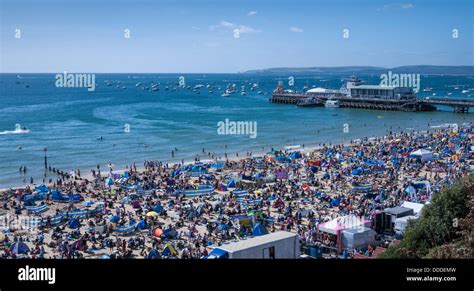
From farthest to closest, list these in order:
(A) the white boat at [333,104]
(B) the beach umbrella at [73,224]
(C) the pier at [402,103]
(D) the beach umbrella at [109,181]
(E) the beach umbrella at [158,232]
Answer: (A) the white boat at [333,104]
(C) the pier at [402,103]
(D) the beach umbrella at [109,181]
(B) the beach umbrella at [73,224]
(E) the beach umbrella at [158,232]

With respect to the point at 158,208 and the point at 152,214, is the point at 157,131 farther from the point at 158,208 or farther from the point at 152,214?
the point at 152,214

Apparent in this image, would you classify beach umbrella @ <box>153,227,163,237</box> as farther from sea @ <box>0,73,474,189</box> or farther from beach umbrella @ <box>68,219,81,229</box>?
sea @ <box>0,73,474,189</box>

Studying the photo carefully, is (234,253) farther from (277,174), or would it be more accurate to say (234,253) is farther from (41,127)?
(41,127)

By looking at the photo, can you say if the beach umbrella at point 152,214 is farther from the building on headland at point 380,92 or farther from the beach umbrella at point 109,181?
the building on headland at point 380,92

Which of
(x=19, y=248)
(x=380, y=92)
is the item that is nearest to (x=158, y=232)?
(x=19, y=248)

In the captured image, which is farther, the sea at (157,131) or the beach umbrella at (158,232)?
the sea at (157,131)

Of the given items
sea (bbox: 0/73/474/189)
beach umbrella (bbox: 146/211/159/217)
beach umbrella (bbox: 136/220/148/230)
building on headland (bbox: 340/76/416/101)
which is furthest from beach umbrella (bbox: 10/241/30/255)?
building on headland (bbox: 340/76/416/101)

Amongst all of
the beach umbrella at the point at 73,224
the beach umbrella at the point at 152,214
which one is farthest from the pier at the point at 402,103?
the beach umbrella at the point at 73,224

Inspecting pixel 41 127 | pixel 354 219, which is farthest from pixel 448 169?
pixel 41 127
